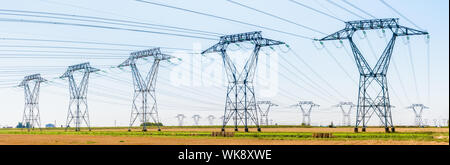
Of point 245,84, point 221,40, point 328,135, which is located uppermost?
point 221,40

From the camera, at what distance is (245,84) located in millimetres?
68625

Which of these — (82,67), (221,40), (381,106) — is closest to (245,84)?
(221,40)

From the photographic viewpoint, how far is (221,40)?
230 feet
